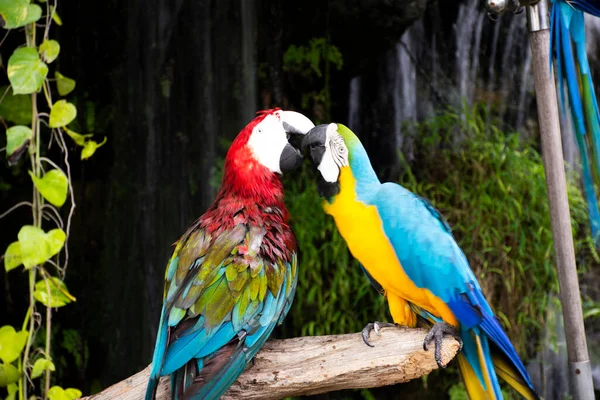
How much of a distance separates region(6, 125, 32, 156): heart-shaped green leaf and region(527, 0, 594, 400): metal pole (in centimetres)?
95

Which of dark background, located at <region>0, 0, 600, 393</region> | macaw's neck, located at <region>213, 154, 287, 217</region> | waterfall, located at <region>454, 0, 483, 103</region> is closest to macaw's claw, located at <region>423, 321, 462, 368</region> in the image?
macaw's neck, located at <region>213, 154, 287, 217</region>

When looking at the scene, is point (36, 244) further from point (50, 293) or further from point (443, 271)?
point (443, 271)

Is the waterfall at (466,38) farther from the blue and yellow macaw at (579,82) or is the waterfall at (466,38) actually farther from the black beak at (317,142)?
the black beak at (317,142)

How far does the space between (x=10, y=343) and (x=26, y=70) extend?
0.55 m

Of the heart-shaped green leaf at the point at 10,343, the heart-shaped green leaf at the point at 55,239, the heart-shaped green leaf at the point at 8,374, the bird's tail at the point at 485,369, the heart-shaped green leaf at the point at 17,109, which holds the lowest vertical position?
the heart-shaped green leaf at the point at 8,374

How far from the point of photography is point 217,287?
2.91ft

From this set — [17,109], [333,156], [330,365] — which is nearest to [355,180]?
[333,156]

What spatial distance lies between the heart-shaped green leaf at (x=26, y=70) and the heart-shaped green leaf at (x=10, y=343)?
481 millimetres

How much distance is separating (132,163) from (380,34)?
0.88m

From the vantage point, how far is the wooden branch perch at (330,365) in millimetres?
874

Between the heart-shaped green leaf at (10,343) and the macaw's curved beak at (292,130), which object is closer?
the macaw's curved beak at (292,130)

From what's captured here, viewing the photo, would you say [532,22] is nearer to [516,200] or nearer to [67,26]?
[516,200]

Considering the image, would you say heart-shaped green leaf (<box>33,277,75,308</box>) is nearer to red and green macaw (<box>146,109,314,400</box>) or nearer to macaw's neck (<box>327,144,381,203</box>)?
red and green macaw (<box>146,109,314,400</box>)

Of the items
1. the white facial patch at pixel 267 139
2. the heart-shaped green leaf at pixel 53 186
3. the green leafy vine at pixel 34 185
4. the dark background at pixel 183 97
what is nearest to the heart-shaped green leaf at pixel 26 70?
the green leafy vine at pixel 34 185
